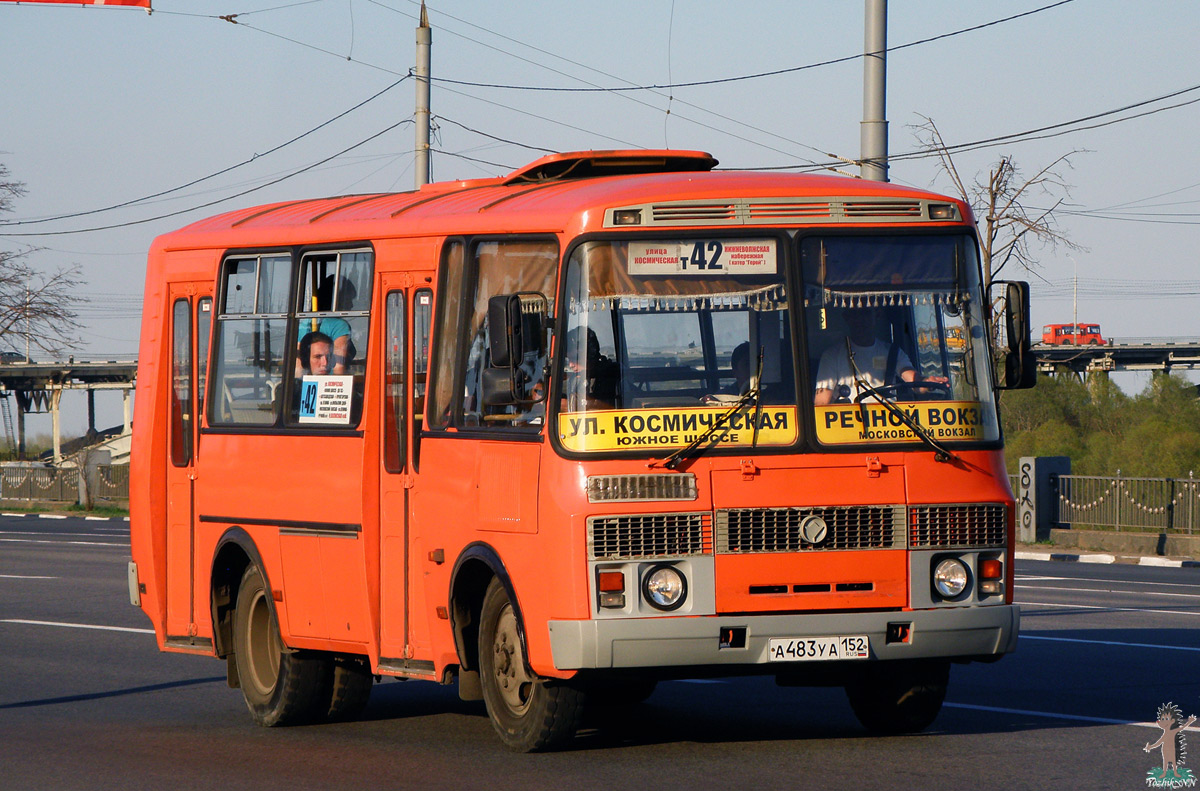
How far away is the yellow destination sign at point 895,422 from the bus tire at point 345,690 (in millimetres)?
3663

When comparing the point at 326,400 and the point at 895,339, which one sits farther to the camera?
the point at 326,400

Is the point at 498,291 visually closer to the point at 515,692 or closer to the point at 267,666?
the point at 515,692

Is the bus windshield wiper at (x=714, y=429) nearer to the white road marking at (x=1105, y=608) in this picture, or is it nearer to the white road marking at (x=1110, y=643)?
the white road marking at (x=1110, y=643)

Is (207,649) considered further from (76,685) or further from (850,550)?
(850,550)

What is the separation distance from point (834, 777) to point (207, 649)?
4983 mm

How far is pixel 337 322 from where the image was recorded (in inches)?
409

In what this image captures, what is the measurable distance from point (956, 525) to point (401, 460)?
309 cm

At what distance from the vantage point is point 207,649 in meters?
11.4

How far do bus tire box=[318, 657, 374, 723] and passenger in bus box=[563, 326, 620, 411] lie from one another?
313 centimetres

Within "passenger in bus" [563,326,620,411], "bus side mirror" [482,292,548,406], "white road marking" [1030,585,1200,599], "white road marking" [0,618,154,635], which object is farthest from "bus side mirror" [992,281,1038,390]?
"white road marking" [1030,585,1200,599]

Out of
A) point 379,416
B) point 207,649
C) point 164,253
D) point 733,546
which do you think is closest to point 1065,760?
point 733,546

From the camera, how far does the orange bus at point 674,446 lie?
8.20 meters

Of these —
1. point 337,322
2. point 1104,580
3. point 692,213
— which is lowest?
point 1104,580

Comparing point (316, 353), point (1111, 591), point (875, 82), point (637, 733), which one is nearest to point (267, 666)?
point (316, 353)
